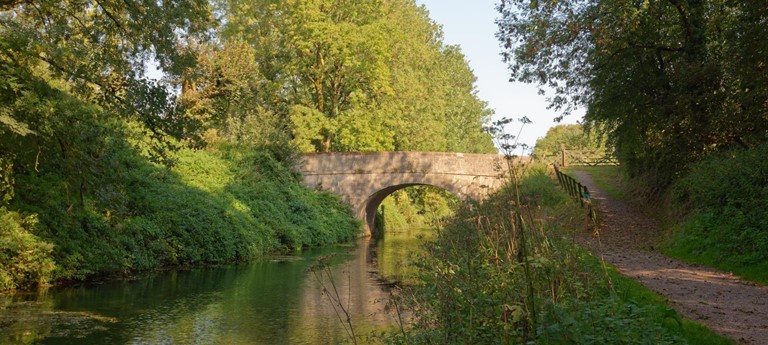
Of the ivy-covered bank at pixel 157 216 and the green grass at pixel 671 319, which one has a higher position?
the ivy-covered bank at pixel 157 216

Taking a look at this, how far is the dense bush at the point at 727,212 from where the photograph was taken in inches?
480

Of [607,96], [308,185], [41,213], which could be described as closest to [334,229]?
[308,185]

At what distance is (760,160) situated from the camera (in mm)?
13703

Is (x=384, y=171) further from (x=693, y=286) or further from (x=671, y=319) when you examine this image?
(x=671, y=319)

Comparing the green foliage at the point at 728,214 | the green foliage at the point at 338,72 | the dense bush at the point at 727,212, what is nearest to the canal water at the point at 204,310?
the green foliage at the point at 728,214

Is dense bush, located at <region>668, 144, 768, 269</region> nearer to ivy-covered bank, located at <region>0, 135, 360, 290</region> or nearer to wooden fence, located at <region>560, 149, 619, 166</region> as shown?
ivy-covered bank, located at <region>0, 135, 360, 290</region>

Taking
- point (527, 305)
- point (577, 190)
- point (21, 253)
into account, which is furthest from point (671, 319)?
point (577, 190)

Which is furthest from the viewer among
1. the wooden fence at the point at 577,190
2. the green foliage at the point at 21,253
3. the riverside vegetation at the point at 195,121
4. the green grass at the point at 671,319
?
the wooden fence at the point at 577,190

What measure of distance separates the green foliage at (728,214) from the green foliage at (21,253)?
1157cm

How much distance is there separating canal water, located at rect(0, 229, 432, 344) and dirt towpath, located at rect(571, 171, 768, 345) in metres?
3.45

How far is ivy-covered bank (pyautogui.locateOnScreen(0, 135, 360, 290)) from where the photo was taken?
11.9 metres

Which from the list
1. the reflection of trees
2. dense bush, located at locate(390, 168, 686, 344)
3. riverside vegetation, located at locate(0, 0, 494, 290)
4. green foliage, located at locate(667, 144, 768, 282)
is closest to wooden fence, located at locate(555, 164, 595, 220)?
green foliage, located at locate(667, 144, 768, 282)

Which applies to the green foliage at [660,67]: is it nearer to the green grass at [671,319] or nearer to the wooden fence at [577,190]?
the wooden fence at [577,190]

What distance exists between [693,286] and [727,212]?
4.30 meters
